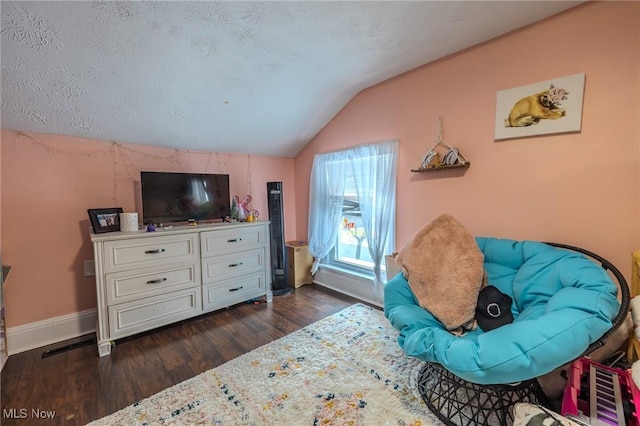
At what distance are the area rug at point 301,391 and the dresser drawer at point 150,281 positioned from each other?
885 mm

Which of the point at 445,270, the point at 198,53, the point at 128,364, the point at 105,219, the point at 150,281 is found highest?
the point at 198,53

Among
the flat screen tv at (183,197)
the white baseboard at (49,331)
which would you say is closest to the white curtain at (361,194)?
the flat screen tv at (183,197)

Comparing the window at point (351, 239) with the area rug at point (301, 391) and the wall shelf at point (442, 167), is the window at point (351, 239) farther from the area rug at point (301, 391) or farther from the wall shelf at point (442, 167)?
the area rug at point (301, 391)

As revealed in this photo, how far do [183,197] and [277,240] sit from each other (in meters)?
1.15

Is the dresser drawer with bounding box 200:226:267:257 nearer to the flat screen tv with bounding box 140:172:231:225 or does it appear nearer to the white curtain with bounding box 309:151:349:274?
the flat screen tv with bounding box 140:172:231:225

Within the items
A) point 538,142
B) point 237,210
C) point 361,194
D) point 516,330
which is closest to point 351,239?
point 361,194

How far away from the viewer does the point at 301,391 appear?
1.61 m

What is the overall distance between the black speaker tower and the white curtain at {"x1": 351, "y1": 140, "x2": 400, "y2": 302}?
97cm

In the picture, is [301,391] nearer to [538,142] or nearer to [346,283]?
[346,283]

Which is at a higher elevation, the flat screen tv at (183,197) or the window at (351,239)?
the flat screen tv at (183,197)

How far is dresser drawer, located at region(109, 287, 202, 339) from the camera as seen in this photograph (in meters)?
2.08

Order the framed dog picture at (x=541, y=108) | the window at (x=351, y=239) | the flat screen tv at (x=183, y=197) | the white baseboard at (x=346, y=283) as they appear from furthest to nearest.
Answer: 1. the window at (x=351, y=239)
2. the white baseboard at (x=346, y=283)
3. the flat screen tv at (x=183, y=197)
4. the framed dog picture at (x=541, y=108)

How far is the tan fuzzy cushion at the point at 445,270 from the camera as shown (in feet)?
5.05

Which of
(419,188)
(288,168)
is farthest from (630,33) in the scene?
(288,168)
